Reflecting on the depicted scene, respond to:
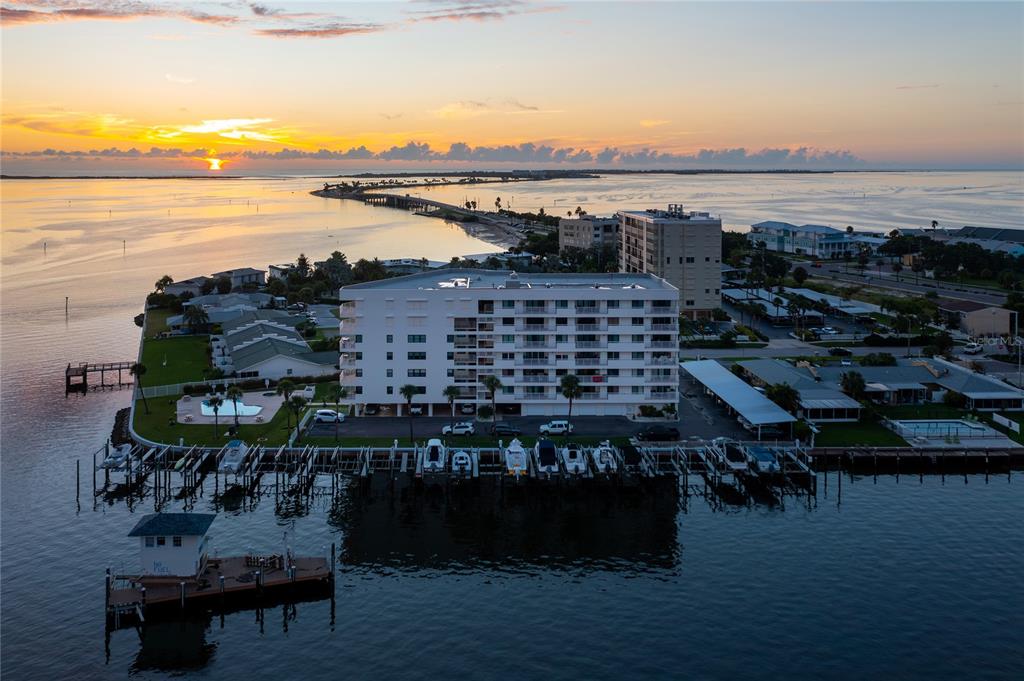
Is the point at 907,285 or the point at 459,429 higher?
the point at 907,285

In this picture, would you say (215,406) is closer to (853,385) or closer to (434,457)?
(434,457)

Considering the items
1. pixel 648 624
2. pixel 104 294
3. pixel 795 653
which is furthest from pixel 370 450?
pixel 104 294

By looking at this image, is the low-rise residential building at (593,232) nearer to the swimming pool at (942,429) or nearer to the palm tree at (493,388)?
the palm tree at (493,388)

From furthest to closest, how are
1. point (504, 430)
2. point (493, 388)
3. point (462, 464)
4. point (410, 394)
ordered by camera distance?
point (493, 388), point (410, 394), point (504, 430), point (462, 464)

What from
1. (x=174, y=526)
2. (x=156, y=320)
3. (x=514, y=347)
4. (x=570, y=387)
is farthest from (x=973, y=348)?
(x=156, y=320)

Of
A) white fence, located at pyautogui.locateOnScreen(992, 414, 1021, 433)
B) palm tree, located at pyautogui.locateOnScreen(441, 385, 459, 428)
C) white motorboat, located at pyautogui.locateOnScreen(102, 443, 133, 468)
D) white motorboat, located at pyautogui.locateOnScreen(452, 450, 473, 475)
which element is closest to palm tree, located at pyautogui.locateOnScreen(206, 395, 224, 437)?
white motorboat, located at pyautogui.locateOnScreen(102, 443, 133, 468)

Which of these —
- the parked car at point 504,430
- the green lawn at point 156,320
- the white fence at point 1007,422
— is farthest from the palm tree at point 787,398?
the green lawn at point 156,320

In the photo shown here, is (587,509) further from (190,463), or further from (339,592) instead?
(190,463)

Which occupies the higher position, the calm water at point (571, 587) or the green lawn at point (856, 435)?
the green lawn at point (856, 435)
